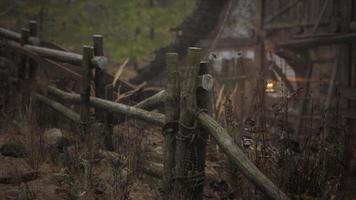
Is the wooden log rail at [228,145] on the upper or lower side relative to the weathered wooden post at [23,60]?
lower

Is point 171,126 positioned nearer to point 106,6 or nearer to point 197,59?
point 197,59

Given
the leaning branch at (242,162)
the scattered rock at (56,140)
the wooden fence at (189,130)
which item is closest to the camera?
the leaning branch at (242,162)

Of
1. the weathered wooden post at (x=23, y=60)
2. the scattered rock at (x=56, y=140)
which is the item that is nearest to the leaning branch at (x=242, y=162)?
the scattered rock at (x=56, y=140)

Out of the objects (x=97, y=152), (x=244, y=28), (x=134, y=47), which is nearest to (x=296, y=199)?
(x=97, y=152)

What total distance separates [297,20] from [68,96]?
6.39m

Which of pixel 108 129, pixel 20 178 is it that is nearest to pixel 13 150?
pixel 20 178

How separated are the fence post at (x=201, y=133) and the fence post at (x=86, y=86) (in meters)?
2.24

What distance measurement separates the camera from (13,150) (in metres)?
6.05

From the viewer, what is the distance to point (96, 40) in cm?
631

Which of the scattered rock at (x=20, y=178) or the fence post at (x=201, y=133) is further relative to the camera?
the scattered rock at (x=20, y=178)

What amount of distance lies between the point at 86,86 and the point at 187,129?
2.36m

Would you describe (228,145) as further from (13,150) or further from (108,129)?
(13,150)

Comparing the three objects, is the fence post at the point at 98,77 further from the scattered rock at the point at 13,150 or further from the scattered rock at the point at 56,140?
the scattered rock at the point at 13,150

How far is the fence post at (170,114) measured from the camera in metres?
4.53
